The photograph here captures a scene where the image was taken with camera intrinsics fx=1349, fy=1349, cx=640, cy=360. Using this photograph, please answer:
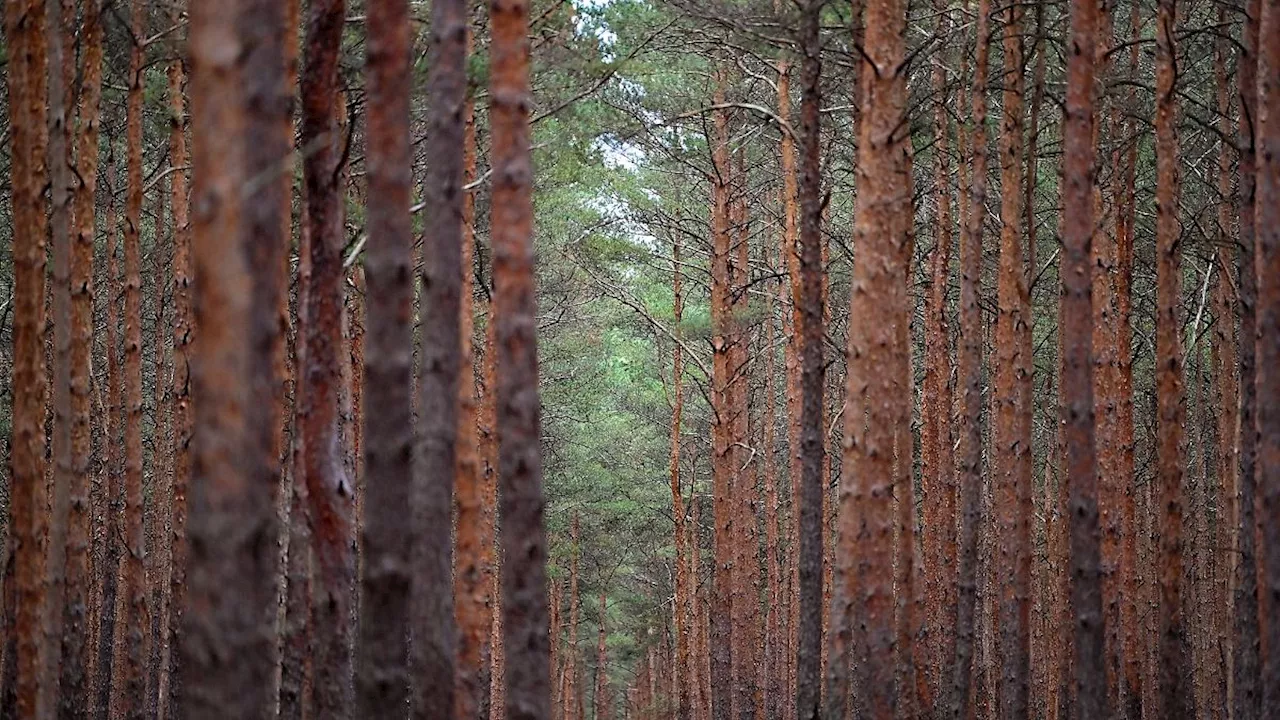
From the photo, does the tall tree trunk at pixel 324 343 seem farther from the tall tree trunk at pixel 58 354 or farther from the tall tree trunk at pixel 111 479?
the tall tree trunk at pixel 111 479

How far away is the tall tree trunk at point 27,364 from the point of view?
882cm

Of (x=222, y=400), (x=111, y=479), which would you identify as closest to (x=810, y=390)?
(x=222, y=400)

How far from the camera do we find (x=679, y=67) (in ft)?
61.7

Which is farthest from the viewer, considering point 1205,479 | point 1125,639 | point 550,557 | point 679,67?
point 550,557

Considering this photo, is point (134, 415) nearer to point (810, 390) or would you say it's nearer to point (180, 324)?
point (180, 324)

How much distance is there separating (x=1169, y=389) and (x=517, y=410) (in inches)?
281

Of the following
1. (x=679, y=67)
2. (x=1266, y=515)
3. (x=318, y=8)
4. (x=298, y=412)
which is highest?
(x=679, y=67)

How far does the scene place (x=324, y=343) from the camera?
7.99 m

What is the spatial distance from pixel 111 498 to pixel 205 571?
1415 cm

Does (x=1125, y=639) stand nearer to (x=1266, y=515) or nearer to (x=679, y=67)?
(x=1266, y=515)

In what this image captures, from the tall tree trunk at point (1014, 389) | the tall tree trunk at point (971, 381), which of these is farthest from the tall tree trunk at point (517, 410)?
the tall tree trunk at point (971, 381)

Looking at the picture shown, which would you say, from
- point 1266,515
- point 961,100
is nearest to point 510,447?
point 1266,515

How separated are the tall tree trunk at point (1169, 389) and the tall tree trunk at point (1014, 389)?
1.25 metres

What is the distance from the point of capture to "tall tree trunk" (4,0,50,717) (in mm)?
8820
